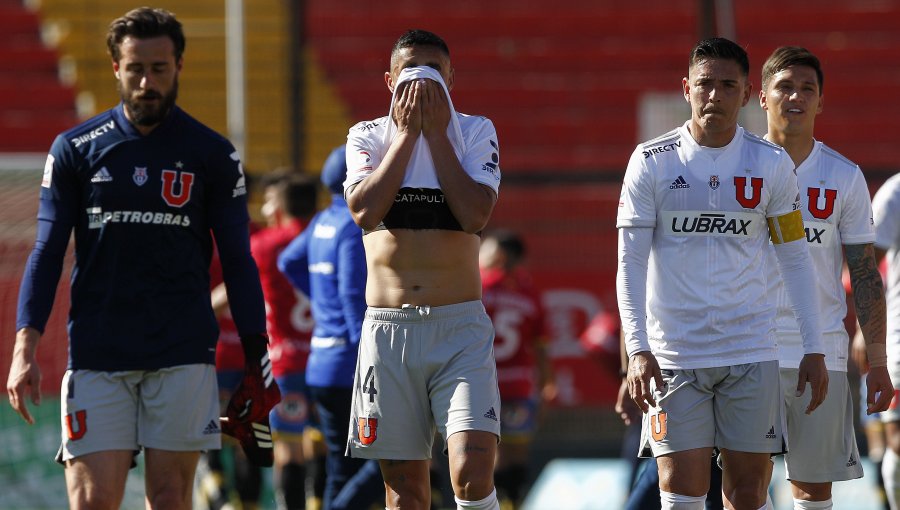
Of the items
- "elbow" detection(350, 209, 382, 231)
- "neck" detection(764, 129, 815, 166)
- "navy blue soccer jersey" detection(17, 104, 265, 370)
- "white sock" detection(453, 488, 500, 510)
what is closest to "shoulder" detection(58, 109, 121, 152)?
"navy blue soccer jersey" detection(17, 104, 265, 370)

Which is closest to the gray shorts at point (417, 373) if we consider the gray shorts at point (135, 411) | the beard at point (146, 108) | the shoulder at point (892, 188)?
the gray shorts at point (135, 411)

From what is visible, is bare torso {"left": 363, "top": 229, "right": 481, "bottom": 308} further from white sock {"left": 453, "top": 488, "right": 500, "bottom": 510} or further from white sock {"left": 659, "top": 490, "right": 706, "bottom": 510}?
white sock {"left": 659, "top": 490, "right": 706, "bottom": 510}

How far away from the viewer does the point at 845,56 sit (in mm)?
17609

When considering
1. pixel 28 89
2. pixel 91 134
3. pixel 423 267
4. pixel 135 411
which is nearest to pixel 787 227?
pixel 423 267

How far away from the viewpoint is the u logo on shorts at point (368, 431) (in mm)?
5289

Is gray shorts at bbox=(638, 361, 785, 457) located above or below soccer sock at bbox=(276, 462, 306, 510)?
above

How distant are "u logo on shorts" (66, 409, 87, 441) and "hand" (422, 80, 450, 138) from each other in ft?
5.53

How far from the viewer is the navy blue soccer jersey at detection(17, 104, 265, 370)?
511cm

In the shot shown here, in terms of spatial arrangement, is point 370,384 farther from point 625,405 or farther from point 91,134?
point 91,134

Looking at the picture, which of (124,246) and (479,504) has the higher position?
(124,246)

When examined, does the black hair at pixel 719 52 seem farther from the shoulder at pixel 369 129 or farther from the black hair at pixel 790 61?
the shoulder at pixel 369 129

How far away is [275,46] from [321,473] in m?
9.02

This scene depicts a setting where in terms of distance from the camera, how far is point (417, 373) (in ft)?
17.3

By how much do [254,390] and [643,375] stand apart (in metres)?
1.49
